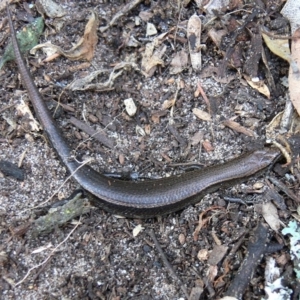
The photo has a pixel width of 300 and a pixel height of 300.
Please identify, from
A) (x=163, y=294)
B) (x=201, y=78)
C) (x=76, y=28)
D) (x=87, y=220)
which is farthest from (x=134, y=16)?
(x=163, y=294)

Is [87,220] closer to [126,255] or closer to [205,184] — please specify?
[126,255]

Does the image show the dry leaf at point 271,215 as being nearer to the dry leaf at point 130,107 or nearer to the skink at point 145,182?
the skink at point 145,182

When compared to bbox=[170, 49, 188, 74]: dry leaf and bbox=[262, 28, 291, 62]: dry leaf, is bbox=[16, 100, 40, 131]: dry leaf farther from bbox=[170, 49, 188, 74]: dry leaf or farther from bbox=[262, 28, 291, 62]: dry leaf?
bbox=[262, 28, 291, 62]: dry leaf

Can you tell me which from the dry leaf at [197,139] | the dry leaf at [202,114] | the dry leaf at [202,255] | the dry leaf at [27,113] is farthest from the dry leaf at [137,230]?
the dry leaf at [27,113]

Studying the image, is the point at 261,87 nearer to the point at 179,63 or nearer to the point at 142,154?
the point at 179,63

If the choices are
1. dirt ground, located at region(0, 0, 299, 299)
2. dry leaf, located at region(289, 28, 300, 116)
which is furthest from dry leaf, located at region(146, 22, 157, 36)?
dry leaf, located at region(289, 28, 300, 116)

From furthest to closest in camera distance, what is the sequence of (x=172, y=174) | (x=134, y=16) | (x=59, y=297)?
(x=134, y=16)
(x=172, y=174)
(x=59, y=297)
